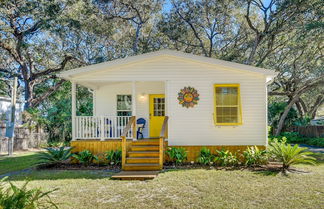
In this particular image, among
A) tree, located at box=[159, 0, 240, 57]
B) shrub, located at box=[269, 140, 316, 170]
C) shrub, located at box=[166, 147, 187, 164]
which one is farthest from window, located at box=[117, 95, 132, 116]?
tree, located at box=[159, 0, 240, 57]

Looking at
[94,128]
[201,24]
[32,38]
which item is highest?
[201,24]

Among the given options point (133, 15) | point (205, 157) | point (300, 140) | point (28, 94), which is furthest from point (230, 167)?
point (28, 94)

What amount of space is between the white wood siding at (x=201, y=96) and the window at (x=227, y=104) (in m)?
0.18

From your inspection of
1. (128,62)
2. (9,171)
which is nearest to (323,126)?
(128,62)

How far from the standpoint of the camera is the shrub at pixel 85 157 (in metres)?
8.05

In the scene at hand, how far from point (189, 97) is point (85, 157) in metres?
4.36

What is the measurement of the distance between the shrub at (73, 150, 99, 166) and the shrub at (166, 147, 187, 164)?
265 centimetres

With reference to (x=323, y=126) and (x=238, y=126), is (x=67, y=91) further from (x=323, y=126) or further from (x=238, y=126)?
(x=323, y=126)

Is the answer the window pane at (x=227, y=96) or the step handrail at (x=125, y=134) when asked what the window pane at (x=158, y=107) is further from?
the window pane at (x=227, y=96)

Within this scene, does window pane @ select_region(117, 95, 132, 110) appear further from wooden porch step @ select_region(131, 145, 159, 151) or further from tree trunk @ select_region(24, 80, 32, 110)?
tree trunk @ select_region(24, 80, 32, 110)

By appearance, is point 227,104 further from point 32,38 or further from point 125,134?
point 32,38

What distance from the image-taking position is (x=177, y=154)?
7.95 metres

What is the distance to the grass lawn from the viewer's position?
4391mm

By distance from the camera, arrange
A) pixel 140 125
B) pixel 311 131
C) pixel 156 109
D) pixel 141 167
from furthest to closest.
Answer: pixel 311 131, pixel 156 109, pixel 140 125, pixel 141 167
